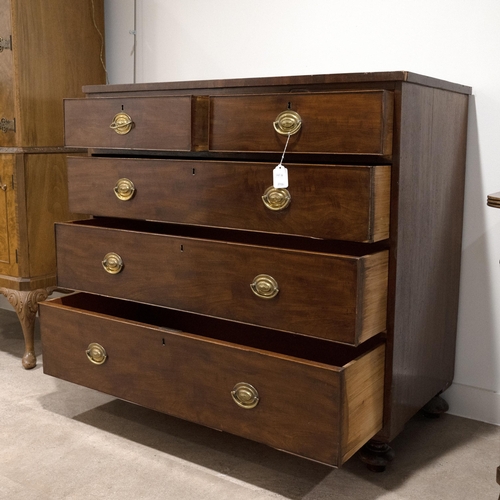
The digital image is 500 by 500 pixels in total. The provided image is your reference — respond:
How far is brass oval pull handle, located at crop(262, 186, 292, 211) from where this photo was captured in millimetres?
1330

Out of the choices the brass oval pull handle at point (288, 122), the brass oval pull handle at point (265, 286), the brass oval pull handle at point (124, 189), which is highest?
the brass oval pull handle at point (288, 122)

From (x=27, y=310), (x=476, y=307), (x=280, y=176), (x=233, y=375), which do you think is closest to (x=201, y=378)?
(x=233, y=375)

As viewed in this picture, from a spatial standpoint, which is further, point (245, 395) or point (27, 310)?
point (27, 310)

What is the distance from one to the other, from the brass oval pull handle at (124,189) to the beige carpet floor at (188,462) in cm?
59

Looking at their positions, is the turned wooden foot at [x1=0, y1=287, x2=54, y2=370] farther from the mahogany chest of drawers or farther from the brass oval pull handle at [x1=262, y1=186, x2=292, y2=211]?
the brass oval pull handle at [x1=262, y1=186, x2=292, y2=211]

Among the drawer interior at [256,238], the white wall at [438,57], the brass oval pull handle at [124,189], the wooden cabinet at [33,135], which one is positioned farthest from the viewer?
the wooden cabinet at [33,135]

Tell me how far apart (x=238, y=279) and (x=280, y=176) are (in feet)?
0.79

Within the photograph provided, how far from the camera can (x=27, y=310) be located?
83.5 inches

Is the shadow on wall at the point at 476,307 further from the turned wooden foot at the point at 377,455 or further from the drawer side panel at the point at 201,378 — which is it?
the drawer side panel at the point at 201,378

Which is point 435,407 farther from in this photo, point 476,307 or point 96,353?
point 96,353

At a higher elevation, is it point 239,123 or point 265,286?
point 239,123

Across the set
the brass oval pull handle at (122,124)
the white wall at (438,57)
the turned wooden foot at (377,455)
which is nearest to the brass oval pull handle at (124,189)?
the brass oval pull handle at (122,124)

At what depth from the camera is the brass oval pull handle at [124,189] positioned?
1.58 meters

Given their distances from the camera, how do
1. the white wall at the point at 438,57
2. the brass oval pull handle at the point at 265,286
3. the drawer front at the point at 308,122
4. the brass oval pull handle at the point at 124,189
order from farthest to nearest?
1. the white wall at the point at 438,57
2. the brass oval pull handle at the point at 124,189
3. the brass oval pull handle at the point at 265,286
4. the drawer front at the point at 308,122
